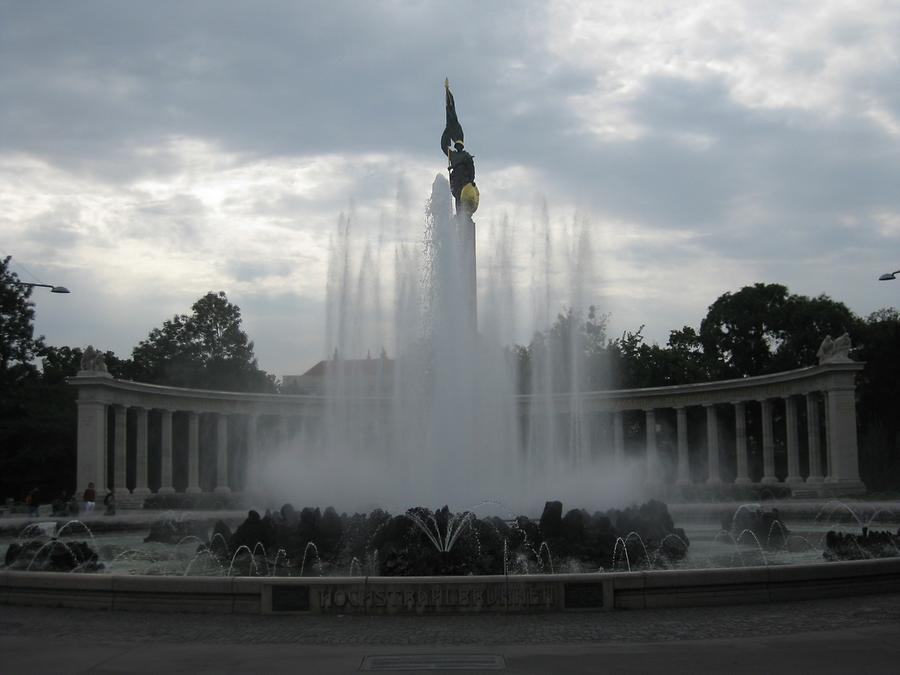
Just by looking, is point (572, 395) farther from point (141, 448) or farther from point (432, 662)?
point (432, 662)

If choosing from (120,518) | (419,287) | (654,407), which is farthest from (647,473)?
(120,518)

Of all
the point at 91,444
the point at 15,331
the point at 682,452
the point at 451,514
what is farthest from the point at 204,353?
the point at 451,514

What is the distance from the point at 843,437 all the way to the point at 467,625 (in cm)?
4616

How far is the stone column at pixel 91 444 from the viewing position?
57.8 metres

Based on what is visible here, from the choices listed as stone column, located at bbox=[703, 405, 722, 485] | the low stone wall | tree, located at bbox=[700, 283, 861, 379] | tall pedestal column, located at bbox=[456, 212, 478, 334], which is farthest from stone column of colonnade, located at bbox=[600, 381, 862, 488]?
the low stone wall

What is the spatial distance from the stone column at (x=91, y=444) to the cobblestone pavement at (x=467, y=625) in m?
42.0

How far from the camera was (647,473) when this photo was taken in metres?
70.5

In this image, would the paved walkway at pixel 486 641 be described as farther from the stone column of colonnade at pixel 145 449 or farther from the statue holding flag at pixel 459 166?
the stone column of colonnade at pixel 145 449

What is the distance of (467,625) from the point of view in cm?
1633

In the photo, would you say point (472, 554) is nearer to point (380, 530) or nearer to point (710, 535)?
point (380, 530)

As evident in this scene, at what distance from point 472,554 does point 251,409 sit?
54.9 m

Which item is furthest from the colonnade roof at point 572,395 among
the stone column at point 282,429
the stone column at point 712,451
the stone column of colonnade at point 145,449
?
the stone column at point 712,451

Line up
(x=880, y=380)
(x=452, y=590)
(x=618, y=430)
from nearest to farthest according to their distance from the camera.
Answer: (x=452, y=590)
(x=618, y=430)
(x=880, y=380)

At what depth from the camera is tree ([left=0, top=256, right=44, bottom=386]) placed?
7338 centimetres
